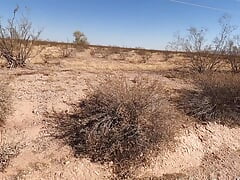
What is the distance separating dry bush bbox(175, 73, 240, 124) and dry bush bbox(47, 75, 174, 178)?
5.66ft

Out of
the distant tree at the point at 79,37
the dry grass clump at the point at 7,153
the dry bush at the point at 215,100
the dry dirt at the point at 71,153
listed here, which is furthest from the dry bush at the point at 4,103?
the distant tree at the point at 79,37

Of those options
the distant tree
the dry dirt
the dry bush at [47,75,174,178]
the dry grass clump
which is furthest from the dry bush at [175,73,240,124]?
the distant tree

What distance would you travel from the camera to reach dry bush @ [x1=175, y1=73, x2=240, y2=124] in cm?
880

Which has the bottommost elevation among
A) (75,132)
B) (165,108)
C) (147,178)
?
(147,178)

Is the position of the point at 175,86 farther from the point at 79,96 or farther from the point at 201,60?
the point at 201,60

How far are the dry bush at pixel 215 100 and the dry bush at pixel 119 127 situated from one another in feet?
5.66

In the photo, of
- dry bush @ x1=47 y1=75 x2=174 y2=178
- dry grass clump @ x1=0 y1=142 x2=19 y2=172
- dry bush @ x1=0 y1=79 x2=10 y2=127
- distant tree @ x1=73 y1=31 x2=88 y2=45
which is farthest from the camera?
distant tree @ x1=73 y1=31 x2=88 y2=45

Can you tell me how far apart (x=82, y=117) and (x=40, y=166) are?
1.66 metres

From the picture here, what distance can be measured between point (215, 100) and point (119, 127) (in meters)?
3.53

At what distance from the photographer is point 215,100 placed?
9078 millimetres

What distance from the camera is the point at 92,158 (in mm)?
6633

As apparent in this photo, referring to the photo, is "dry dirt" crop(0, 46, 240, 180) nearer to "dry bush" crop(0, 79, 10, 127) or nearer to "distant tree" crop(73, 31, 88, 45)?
"dry bush" crop(0, 79, 10, 127)

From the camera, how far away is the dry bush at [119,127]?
6.66 metres

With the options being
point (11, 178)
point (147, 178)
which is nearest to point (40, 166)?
point (11, 178)
